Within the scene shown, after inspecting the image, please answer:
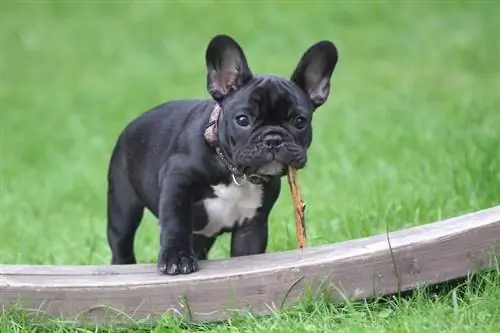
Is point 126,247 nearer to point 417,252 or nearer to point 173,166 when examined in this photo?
point 173,166

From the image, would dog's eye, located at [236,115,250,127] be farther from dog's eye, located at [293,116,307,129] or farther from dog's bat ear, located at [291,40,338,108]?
dog's bat ear, located at [291,40,338,108]

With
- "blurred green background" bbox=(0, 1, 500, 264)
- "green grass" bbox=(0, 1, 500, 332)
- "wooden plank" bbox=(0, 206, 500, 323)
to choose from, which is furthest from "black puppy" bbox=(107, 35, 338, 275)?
"blurred green background" bbox=(0, 1, 500, 264)

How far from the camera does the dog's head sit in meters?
4.18

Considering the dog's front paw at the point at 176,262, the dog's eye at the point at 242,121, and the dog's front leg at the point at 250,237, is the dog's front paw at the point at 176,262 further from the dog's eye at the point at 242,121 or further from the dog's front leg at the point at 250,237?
the dog's eye at the point at 242,121

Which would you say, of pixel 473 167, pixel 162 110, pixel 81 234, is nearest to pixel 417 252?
pixel 162 110

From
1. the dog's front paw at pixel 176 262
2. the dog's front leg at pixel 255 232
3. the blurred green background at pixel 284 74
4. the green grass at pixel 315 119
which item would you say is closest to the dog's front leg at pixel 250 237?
the dog's front leg at pixel 255 232

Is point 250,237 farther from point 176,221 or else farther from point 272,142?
point 272,142

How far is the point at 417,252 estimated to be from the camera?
429cm

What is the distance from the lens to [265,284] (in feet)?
14.1

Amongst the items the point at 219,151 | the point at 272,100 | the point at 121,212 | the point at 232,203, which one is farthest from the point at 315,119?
the point at 272,100

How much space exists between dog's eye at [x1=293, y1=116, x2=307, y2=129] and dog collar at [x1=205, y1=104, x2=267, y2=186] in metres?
0.25

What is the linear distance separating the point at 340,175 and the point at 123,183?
114 inches

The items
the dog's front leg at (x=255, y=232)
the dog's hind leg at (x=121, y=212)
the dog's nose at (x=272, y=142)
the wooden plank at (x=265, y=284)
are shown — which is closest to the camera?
the dog's nose at (x=272, y=142)

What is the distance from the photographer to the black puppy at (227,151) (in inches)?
167
